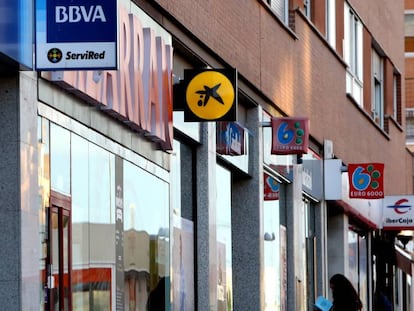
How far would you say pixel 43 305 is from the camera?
1212 cm

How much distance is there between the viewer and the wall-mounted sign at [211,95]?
16781 mm

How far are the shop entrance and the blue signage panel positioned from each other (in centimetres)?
152

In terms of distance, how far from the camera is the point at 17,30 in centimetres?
1140

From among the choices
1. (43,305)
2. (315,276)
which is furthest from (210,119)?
(315,276)

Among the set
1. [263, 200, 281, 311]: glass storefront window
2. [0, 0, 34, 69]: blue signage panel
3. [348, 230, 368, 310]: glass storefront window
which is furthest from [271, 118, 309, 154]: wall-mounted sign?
[0, 0, 34, 69]: blue signage panel

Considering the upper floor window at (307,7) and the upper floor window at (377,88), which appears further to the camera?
the upper floor window at (377,88)

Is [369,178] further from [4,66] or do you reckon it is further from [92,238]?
[4,66]

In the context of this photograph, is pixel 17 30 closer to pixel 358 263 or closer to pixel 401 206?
pixel 358 263

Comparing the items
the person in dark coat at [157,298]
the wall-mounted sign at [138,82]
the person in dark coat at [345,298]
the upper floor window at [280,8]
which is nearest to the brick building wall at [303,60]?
the upper floor window at [280,8]

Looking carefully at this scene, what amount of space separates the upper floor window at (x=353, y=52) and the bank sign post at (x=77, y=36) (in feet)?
69.9

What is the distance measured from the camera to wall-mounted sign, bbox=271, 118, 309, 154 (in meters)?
22.9

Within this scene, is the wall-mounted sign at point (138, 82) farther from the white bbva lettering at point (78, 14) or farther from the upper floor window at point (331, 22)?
the upper floor window at point (331, 22)

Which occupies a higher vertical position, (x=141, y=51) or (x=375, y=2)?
(x=375, y=2)

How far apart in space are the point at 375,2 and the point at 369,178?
7.82 meters
